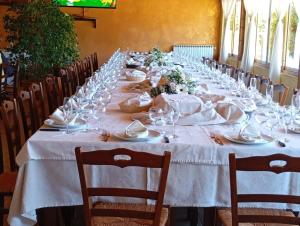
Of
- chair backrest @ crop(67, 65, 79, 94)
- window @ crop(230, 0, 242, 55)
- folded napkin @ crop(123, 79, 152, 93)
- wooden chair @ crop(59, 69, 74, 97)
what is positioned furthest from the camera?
window @ crop(230, 0, 242, 55)

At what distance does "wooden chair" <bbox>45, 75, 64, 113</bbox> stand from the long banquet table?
6.38ft

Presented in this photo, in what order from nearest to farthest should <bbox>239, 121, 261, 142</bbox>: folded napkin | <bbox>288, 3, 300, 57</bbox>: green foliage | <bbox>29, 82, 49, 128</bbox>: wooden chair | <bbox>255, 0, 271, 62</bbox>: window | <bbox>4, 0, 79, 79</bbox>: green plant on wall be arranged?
<bbox>239, 121, 261, 142</bbox>: folded napkin, <bbox>29, 82, 49, 128</bbox>: wooden chair, <bbox>4, 0, 79, 79</bbox>: green plant on wall, <bbox>288, 3, 300, 57</bbox>: green foliage, <bbox>255, 0, 271, 62</bbox>: window

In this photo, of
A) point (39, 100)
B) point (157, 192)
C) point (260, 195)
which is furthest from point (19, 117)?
point (260, 195)

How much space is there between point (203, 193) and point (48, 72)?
589 cm

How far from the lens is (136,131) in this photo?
2.68 meters

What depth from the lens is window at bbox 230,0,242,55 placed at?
37.4 ft

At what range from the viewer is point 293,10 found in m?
7.67

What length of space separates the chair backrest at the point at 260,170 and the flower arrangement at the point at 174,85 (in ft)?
6.02

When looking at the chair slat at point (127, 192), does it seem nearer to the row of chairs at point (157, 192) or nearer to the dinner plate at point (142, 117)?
the row of chairs at point (157, 192)

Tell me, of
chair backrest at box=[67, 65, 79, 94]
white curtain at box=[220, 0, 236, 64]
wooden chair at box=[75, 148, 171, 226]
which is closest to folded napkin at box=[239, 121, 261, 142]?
wooden chair at box=[75, 148, 171, 226]

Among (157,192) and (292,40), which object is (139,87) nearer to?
(157,192)

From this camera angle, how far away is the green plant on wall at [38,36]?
7418mm

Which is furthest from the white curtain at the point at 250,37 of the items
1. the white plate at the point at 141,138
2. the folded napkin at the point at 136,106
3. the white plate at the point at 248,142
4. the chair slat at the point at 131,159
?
the chair slat at the point at 131,159

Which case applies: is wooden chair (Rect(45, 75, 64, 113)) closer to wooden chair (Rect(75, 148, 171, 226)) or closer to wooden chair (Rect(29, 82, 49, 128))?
wooden chair (Rect(29, 82, 49, 128))
